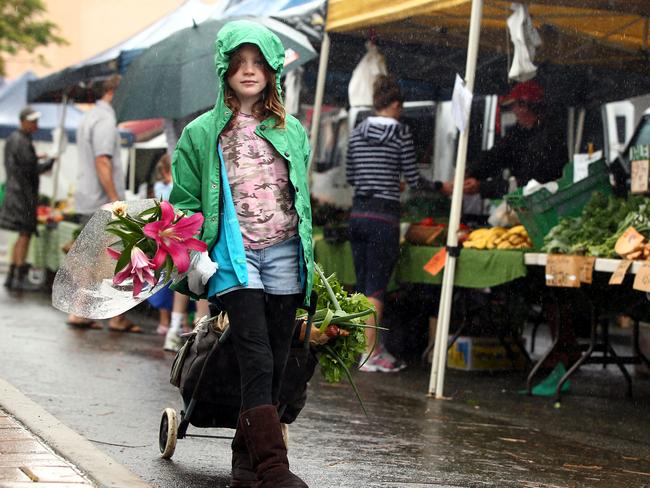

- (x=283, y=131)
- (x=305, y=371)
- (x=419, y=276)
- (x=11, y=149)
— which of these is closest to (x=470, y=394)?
(x=419, y=276)

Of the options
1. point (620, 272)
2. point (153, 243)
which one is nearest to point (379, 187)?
point (620, 272)

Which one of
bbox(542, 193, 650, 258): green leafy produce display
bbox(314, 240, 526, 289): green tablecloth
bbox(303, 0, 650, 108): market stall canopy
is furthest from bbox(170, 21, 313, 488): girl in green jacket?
bbox(303, 0, 650, 108): market stall canopy

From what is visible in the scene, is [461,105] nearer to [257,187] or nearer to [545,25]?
[545,25]

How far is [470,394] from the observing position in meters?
8.96

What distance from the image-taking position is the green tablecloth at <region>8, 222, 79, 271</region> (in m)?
16.1

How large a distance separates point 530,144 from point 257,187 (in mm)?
5976

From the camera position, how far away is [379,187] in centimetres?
990

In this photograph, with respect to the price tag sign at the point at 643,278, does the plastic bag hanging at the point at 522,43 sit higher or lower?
higher

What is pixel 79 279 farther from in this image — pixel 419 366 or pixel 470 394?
pixel 419 366

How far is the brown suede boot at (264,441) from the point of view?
4664mm

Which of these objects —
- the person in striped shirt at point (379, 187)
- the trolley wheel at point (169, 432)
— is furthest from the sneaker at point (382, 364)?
the trolley wheel at point (169, 432)

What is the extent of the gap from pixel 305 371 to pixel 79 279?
1065 mm

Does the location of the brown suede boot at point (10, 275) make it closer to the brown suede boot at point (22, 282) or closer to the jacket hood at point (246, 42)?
the brown suede boot at point (22, 282)

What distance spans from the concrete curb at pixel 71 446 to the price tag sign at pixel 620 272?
374 centimetres
